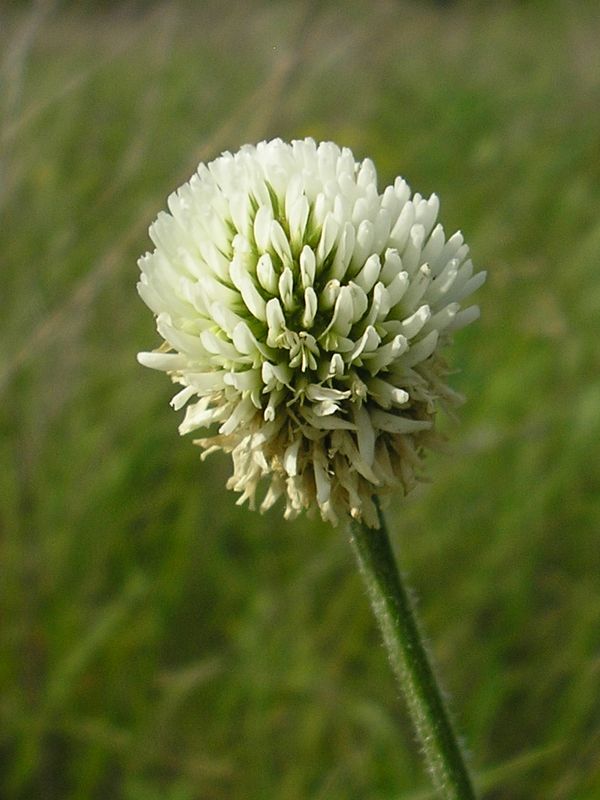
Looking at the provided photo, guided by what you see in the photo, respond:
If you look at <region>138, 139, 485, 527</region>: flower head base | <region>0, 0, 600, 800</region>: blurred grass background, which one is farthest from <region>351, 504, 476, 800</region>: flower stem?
<region>0, 0, 600, 800</region>: blurred grass background

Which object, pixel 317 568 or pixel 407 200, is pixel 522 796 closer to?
pixel 317 568

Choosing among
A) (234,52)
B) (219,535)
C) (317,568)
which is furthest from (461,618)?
(234,52)

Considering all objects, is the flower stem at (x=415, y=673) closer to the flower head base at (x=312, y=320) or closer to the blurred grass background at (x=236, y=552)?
the flower head base at (x=312, y=320)

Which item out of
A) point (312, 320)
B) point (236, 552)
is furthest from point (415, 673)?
point (236, 552)

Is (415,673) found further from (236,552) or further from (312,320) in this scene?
(236,552)

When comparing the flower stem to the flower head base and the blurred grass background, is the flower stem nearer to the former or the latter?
the flower head base

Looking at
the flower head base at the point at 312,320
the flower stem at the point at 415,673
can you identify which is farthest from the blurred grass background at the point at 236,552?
the flower head base at the point at 312,320
